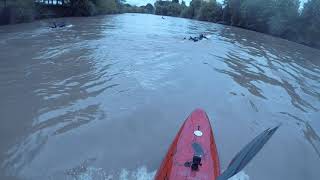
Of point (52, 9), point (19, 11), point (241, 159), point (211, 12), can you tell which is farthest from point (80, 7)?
point (241, 159)

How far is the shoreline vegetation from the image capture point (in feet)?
113

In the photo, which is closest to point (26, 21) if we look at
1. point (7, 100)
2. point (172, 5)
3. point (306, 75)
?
point (7, 100)

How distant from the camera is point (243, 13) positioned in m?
51.1

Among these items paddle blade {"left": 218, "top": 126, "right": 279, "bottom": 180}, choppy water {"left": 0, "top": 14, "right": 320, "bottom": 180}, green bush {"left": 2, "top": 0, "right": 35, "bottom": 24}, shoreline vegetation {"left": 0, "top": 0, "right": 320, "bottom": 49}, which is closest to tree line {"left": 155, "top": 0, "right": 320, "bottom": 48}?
shoreline vegetation {"left": 0, "top": 0, "right": 320, "bottom": 49}

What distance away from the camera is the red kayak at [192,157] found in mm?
7199

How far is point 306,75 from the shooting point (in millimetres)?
21094

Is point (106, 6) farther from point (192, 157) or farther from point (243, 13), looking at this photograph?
point (192, 157)

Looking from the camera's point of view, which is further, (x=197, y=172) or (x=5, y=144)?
(x=5, y=144)

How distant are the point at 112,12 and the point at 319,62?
1449 inches

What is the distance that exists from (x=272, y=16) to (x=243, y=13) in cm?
618

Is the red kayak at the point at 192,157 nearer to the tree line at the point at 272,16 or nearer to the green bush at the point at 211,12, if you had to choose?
the tree line at the point at 272,16

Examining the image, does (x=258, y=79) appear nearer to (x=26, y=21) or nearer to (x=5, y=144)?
(x=5, y=144)

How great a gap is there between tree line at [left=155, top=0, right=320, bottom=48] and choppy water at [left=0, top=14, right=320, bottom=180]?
1959 cm

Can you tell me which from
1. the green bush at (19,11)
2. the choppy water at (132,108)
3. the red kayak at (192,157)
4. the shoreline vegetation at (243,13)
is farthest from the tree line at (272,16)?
the red kayak at (192,157)
